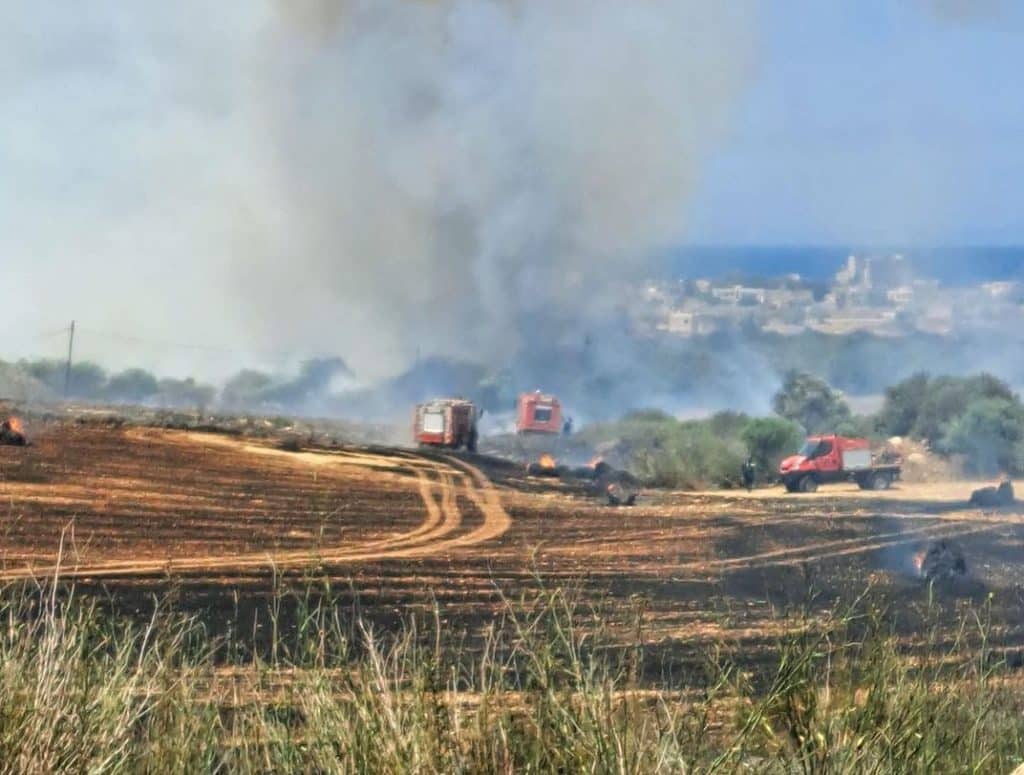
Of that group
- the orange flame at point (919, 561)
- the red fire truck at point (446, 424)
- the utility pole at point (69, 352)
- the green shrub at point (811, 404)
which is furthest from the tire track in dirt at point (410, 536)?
the green shrub at point (811, 404)

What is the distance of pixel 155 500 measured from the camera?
784cm

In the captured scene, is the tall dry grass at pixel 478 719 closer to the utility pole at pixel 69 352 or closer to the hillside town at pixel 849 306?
the utility pole at pixel 69 352

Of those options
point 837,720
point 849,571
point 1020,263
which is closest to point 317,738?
point 837,720

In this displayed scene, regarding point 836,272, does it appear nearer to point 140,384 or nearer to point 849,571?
point 849,571

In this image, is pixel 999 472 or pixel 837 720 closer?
pixel 837 720

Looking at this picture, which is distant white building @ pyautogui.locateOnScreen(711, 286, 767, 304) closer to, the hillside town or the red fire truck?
the hillside town

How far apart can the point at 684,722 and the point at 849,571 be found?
172 inches

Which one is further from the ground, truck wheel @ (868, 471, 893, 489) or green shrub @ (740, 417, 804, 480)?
green shrub @ (740, 417, 804, 480)

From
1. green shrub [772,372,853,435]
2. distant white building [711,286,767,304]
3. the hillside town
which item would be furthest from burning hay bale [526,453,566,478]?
distant white building [711,286,767,304]

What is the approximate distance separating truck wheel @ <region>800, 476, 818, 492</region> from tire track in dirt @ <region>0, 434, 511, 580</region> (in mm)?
1910

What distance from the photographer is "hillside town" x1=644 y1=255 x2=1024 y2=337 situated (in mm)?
11117

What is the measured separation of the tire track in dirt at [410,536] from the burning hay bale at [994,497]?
3.07 meters

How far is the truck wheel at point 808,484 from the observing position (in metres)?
9.09

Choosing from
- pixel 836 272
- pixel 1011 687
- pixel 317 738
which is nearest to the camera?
pixel 317 738
